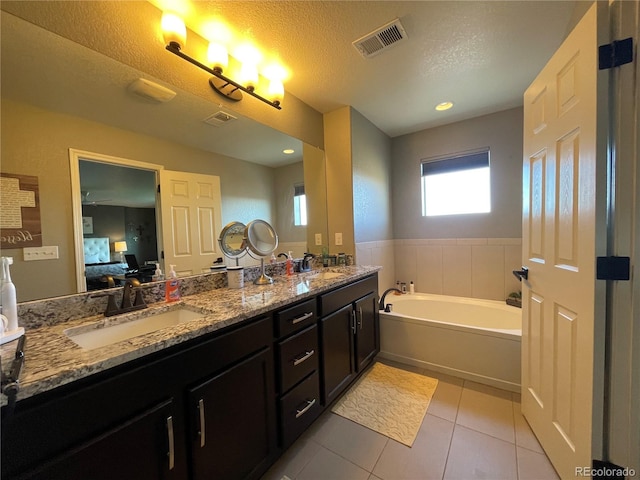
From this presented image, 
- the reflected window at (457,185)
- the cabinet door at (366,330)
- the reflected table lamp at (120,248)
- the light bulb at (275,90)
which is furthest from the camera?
the reflected window at (457,185)

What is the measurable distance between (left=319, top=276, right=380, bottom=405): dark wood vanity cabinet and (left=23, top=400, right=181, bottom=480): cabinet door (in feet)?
2.90

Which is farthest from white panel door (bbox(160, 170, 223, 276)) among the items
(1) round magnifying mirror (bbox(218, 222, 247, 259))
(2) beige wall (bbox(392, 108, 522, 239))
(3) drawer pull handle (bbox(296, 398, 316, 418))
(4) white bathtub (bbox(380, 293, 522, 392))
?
(2) beige wall (bbox(392, 108, 522, 239))

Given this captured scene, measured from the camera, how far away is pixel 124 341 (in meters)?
0.78

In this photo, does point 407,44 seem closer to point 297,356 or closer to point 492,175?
point 492,175

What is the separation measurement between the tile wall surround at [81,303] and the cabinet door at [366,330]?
1.11 meters

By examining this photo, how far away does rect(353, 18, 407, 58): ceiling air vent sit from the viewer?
1.45 metres

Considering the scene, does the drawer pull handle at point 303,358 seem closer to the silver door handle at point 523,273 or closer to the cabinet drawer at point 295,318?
the cabinet drawer at point 295,318

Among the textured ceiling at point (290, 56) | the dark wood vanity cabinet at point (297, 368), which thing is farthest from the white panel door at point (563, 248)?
the dark wood vanity cabinet at point (297, 368)

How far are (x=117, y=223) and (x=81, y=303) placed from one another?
0.39 m

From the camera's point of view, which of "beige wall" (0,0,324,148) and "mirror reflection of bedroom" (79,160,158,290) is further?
"mirror reflection of bedroom" (79,160,158,290)

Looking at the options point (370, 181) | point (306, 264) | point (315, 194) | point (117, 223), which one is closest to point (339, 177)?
point (315, 194)

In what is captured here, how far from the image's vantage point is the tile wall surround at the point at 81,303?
0.95 meters

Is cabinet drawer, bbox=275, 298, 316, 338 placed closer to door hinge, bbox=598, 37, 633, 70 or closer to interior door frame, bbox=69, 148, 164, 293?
interior door frame, bbox=69, 148, 164, 293

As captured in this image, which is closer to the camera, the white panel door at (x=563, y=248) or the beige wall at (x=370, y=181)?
the white panel door at (x=563, y=248)
